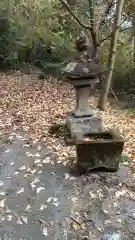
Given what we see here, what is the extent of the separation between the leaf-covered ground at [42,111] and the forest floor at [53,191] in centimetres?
2

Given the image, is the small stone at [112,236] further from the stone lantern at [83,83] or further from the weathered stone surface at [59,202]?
the stone lantern at [83,83]

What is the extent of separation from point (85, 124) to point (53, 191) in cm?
196

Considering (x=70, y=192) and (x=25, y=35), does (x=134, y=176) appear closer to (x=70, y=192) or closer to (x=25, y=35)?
(x=70, y=192)

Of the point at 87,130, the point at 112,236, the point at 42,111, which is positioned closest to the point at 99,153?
the point at 87,130

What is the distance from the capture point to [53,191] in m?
4.77

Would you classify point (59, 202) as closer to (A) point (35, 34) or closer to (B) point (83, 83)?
(B) point (83, 83)

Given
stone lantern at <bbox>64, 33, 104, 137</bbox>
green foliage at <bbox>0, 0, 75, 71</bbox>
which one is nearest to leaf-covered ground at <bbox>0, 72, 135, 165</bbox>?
stone lantern at <bbox>64, 33, 104, 137</bbox>

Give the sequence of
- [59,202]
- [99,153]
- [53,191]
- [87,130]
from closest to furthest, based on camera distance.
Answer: [59,202] < [53,191] < [99,153] < [87,130]

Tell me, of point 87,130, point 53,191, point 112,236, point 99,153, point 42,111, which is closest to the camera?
point 112,236

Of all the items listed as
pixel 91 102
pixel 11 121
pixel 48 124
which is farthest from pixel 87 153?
pixel 91 102

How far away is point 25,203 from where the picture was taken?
446 cm

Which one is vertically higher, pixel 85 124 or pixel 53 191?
pixel 85 124

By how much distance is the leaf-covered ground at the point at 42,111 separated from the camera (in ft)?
21.5

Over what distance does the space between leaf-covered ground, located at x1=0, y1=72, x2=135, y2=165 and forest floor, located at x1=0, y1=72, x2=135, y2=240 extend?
2 centimetres
